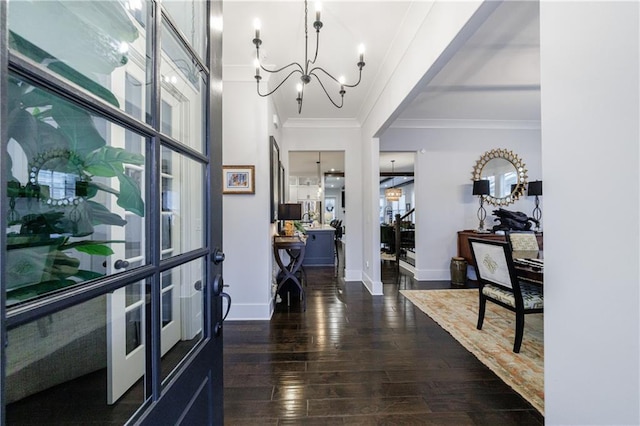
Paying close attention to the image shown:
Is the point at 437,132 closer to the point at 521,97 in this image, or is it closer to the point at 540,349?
the point at 521,97

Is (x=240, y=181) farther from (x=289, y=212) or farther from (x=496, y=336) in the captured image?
(x=496, y=336)

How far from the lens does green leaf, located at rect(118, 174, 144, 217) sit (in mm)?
632

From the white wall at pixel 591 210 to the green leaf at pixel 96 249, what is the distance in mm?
1318

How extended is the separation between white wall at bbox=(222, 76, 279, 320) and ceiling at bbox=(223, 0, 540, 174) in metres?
0.44

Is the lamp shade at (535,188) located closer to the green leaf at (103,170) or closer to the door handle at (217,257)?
the door handle at (217,257)

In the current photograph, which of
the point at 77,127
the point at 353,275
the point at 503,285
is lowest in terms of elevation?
the point at 353,275

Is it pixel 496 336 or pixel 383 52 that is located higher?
pixel 383 52

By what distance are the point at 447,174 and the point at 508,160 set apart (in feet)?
3.72

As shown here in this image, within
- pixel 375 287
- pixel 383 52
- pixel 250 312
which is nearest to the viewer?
pixel 383 52

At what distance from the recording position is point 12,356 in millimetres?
405

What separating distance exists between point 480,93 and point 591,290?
3738 millimetres

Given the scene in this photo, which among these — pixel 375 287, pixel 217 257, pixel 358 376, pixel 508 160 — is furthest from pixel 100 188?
pixel 508 160

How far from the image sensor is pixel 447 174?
486 cm

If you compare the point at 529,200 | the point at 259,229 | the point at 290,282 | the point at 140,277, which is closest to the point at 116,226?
the point at 140,277
